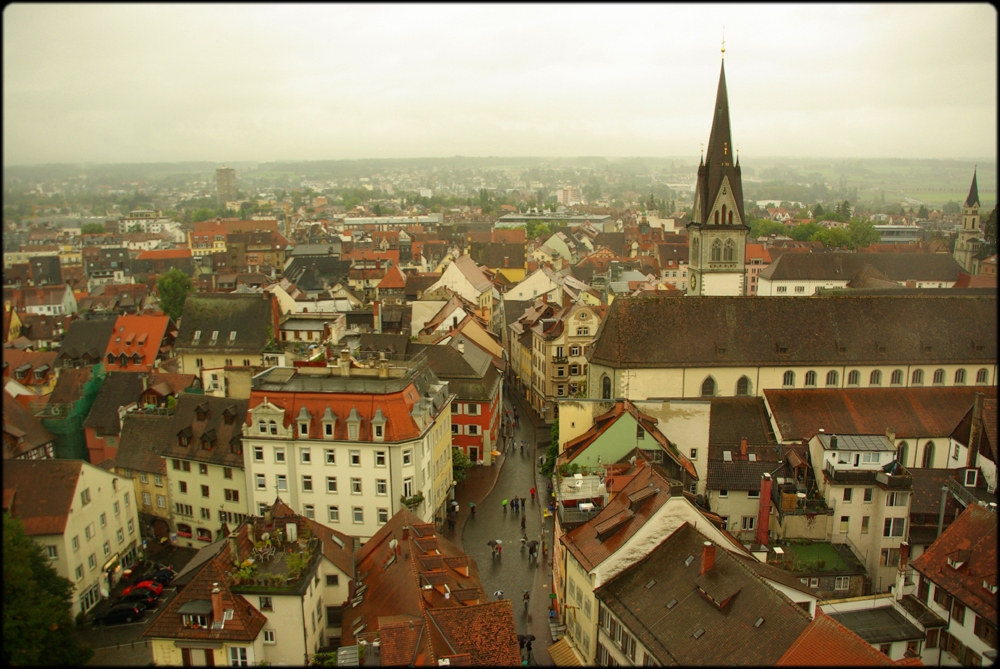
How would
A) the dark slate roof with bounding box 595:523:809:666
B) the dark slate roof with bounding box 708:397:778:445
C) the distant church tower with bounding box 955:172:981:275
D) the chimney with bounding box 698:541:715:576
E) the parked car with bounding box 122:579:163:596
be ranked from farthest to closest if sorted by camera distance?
the distant church tower with bounding box 955:172:981:275 → the dark slate roof with bounding box 708:397:778:445 → the parked car with bounding box 122:579:163:596 → the chimney with bounding box 698:541:715:576 → the dark slate roof with bounding box 595:523:809:666

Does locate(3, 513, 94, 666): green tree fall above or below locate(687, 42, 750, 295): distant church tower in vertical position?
below

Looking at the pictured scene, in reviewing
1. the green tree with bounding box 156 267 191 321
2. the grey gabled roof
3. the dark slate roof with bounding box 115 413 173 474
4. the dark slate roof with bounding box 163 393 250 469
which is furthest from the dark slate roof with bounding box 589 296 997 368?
the green tree with bounding box 156 267 191 321

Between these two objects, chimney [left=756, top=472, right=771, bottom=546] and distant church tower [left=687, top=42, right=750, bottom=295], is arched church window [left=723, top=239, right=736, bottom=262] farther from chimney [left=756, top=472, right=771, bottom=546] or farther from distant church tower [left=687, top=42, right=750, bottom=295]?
chimney [left=756, top=472, right=771, bottom=546]

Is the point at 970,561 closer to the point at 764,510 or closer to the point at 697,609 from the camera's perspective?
the point at 764,510

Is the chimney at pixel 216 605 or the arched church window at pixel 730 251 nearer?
the chimney at pixel 216 605

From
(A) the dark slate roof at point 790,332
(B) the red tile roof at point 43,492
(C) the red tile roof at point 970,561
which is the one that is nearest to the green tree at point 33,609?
(B) the red tile roof at point 43,492

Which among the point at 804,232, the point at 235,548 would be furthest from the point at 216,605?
the point at 804,232

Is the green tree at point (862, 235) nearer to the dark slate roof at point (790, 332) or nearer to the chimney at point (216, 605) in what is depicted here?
the dark slate roof at point (790, 332)
